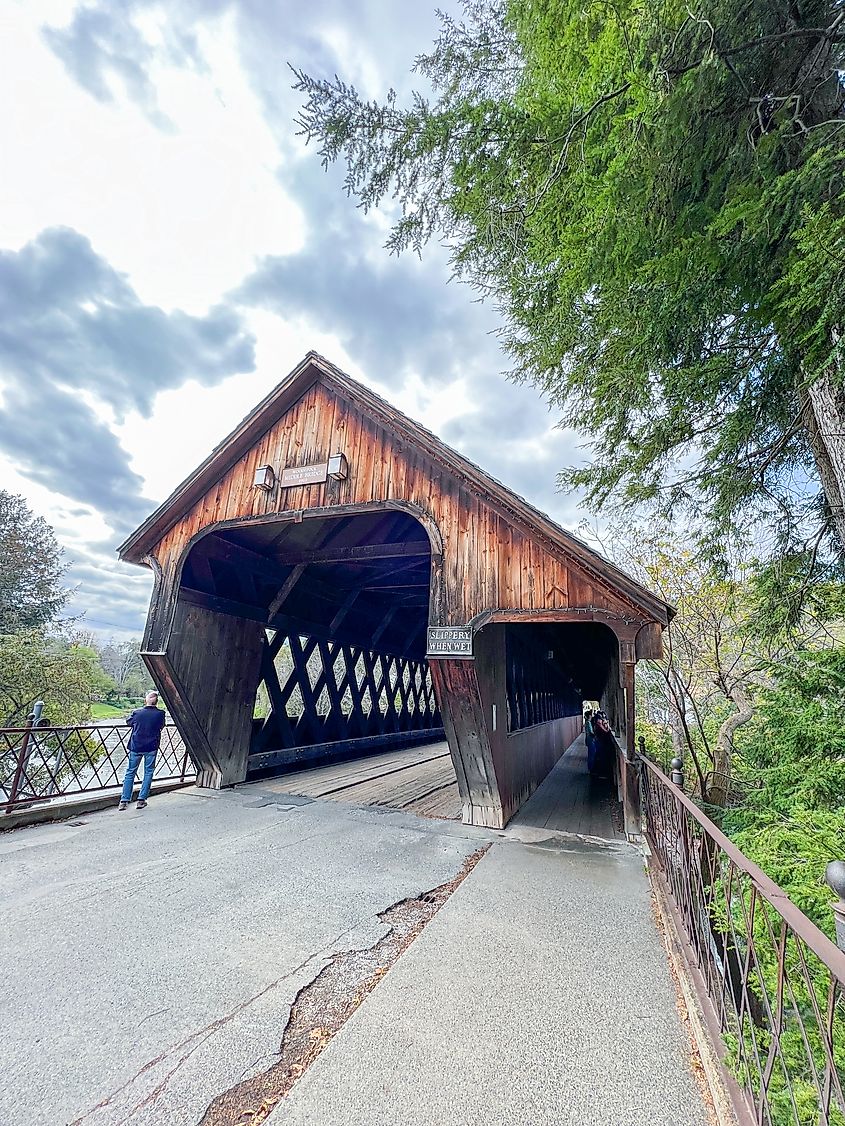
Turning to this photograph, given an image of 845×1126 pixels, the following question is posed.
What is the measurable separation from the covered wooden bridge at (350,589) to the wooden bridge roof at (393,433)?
0.06 feet

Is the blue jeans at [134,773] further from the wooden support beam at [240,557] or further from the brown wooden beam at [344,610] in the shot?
the brown wooden beam at [344,610]

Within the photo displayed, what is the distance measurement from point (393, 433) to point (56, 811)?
548 cm

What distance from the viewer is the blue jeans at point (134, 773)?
5.42m

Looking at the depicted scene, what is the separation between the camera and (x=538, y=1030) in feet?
6.49

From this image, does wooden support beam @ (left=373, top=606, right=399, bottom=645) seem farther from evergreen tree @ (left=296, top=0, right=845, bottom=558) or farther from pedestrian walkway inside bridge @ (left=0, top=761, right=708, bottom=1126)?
evergreen tree @ (left=296, top=0, right=845, bottom=558)

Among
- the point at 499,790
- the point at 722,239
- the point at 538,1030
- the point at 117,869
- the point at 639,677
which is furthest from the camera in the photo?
the point at 639,677

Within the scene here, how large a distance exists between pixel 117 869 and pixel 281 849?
126 cm

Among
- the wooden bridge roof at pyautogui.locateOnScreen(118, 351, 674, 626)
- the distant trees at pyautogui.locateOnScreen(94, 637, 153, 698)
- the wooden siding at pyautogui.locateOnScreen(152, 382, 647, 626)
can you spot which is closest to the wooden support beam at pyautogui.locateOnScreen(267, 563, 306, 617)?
the wooden siding at pyautogui.locateOnScreen(152, 382, 647, 626)

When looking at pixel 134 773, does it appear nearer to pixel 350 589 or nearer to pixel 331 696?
pixel 331 696

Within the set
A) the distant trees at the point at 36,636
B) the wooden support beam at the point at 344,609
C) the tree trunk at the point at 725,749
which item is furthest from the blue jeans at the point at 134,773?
the tree trunk at the point at 725,749

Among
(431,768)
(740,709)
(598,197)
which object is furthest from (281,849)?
(740,709)

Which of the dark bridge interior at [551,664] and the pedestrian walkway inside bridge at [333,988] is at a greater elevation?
the dark bridge interior at [551,664]

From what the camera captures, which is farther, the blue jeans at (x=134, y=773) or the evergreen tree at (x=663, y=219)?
the blue jeans at (x=134, y=773)

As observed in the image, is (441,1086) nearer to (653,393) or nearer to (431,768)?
(653,393)
